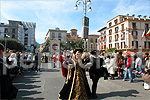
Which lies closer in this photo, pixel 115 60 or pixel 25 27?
pixel 115 60

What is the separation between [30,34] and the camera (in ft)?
199

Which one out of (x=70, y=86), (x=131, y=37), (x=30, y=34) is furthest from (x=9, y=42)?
(x=70, y=86)

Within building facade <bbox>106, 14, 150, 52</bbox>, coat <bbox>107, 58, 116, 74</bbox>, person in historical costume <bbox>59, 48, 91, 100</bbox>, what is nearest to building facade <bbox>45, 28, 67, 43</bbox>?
building facade <bbox>106, 14, 150, 52</bbox>

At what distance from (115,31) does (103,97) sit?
39980 mm

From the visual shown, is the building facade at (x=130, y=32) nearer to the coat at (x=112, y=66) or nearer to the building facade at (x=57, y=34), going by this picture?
the building facade at (x=57, y=34)

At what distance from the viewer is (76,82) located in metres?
3.54

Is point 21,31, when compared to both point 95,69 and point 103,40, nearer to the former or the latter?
point 103,40

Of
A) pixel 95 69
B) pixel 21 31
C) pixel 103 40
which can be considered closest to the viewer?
pixel 95 69

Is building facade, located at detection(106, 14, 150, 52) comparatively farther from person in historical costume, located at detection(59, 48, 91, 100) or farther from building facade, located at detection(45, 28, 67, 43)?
person in historical costume, located at detection(59, 48, 91, 100)

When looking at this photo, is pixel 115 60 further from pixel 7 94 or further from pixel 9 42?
pixel 9 42

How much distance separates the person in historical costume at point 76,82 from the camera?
3.50m

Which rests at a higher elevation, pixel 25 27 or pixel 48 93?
pixel 25 27

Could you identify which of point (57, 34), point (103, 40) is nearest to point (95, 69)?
point (103, 40)

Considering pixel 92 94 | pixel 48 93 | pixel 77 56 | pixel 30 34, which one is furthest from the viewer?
pixel 30 34
